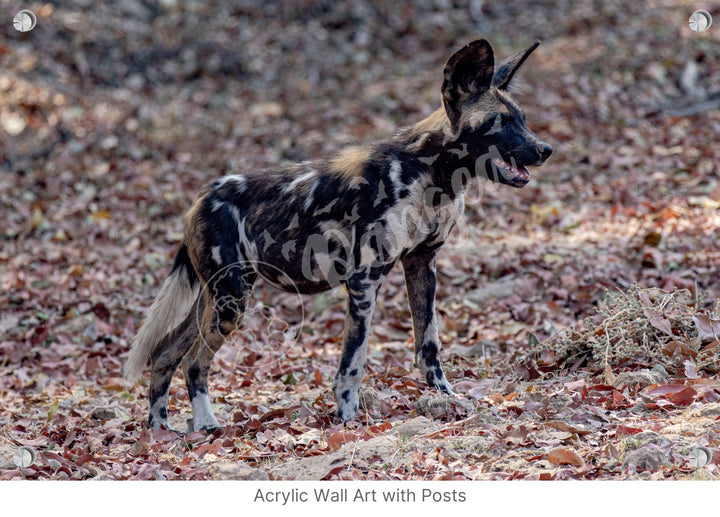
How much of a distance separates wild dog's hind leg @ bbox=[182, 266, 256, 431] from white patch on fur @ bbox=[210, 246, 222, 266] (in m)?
0.10

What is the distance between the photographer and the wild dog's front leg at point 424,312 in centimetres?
562


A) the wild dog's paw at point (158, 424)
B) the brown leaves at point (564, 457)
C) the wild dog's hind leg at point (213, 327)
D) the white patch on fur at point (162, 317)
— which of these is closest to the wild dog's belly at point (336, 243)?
the wild dog's hind leg at point (213, 327)

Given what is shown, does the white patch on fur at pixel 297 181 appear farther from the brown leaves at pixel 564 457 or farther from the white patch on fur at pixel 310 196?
the brown leaves at pixel 564 457

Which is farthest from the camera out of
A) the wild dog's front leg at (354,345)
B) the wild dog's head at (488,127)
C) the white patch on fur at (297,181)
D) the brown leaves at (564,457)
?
the white patch on fur at (297,181)

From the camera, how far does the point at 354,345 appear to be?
206 inches

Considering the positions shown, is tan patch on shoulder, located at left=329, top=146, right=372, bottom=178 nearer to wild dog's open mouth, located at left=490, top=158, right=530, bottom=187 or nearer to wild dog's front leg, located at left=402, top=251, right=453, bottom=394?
wild dog's front leg, located at left=402, top=251, right=453, bottom=394

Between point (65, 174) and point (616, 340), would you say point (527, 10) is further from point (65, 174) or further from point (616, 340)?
point (616, 340)

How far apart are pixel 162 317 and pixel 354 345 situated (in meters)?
1.43

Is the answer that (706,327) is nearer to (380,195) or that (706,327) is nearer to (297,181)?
(380,195)

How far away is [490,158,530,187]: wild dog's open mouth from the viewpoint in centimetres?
510

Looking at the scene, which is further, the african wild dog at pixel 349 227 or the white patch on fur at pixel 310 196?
the white patch on fur at pixel 310 196

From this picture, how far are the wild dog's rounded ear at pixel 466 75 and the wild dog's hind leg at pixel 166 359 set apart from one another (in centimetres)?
221

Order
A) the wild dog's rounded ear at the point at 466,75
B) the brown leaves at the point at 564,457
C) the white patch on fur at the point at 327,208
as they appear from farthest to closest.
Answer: the white patch on fur at the point at 327,208, the wild dog's rounded ear at the point at 466,75, the brown leaves at the point at 564,457
